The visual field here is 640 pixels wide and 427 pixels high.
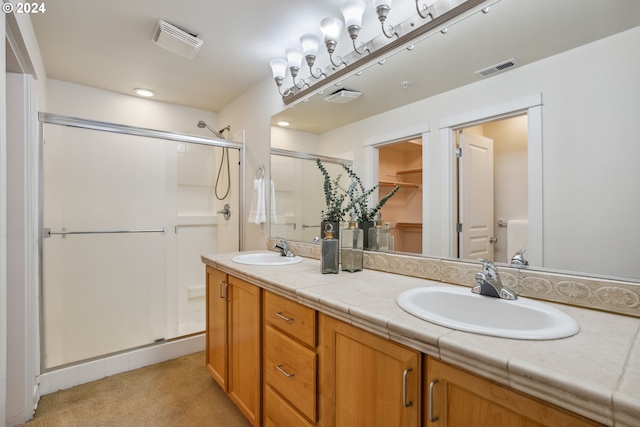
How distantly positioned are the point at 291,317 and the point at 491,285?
0.73 m

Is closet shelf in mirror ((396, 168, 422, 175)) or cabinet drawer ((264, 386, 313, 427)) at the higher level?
closet shelf in mirror ((396, 168, 422, 175))

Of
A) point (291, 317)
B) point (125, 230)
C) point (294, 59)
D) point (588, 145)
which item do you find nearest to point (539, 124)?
point (588, 145)

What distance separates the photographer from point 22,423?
1642mm

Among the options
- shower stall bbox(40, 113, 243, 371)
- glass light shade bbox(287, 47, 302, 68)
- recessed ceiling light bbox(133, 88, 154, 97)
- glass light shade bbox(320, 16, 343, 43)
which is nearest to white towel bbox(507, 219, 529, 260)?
glass light shade bbox(320, 16, 343, 43)

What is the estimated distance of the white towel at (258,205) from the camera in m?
2.43

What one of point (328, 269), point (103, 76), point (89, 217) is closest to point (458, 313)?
point (328, 269)

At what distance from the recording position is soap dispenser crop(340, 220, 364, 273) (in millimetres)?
1522

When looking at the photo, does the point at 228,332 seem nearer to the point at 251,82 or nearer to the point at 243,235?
the point at 243,235

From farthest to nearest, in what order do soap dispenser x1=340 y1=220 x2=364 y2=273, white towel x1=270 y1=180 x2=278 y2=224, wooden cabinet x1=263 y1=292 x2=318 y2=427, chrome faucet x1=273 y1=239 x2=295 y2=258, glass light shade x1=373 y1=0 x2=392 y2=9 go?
white towel x1=270 y1=180 x2=278 y2=224
chrome faucet x1=273 y1=239 x2=295 y2=258
soap dispenser x1=340 y1=220 x2=364 y2=273
glass light shade x1=373 y1=0 x2=392 y2=9
wooden cabinet x1=263 y1=292 x2=318 y2=427

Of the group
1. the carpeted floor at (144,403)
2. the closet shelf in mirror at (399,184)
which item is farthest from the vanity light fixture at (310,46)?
the carpeted floor at (144,403)

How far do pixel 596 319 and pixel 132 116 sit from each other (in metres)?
3.51

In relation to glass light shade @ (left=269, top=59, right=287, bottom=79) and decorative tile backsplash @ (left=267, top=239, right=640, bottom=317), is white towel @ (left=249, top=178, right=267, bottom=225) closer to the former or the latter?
glass light shade @ (left=269, top=59, right=287, bottom=79)

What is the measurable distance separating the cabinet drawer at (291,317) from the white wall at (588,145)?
2.81 feet

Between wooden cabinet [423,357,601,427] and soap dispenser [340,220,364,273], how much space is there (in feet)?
2.61
